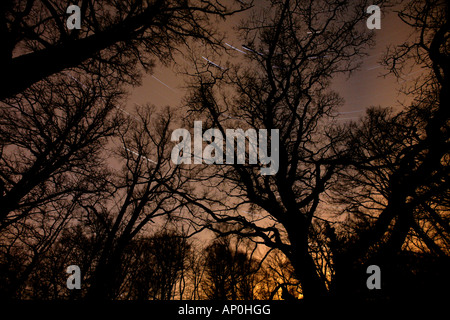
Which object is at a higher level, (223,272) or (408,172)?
(408,172)

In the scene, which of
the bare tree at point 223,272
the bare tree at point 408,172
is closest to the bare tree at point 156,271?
the bare tree at point 223,272

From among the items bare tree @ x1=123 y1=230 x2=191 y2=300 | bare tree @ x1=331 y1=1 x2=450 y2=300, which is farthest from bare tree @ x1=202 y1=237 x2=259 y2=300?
bare tree @ x1=331 y1=1 x2=450 y2=300

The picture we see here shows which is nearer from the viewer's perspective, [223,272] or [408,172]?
[408,172]

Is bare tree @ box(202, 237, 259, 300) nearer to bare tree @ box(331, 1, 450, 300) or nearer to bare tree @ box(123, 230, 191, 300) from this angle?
bare tree @ box(123, 230, 191, 300)

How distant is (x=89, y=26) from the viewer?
172 inches

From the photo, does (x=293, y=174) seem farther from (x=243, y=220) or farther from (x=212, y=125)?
(x=212, y=125)

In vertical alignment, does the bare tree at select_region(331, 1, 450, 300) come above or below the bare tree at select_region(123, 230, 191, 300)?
above

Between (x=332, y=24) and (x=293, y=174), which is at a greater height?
(x=332, y=24)

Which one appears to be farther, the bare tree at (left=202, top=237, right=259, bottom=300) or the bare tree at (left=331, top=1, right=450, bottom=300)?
the bare tree at (left=202, top=237, right=259, bottom=300)

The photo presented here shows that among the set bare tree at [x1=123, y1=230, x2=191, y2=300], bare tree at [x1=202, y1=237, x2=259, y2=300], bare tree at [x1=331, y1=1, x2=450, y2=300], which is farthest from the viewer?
bare tree at [x1=202, y1=237, x2=259, y2=300]

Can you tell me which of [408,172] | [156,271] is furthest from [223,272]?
[408,172]

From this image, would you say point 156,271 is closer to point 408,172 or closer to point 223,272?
point 223,272

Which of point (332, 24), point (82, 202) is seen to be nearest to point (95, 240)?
point (82, 202)
